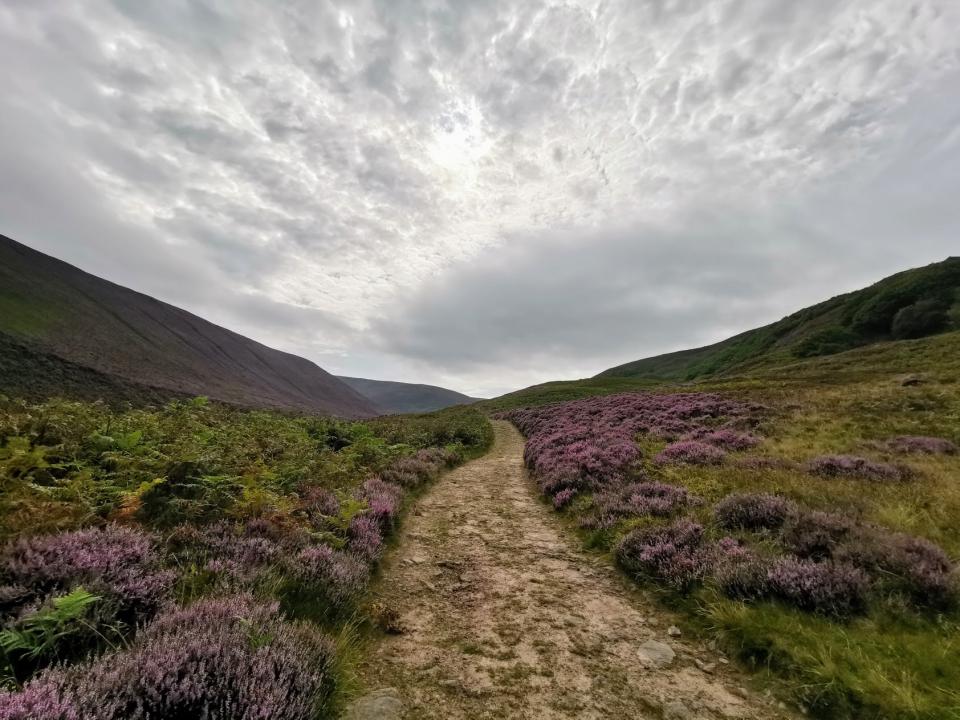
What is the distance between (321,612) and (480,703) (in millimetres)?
2251

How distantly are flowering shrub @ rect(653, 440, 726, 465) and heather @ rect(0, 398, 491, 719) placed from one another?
897cm

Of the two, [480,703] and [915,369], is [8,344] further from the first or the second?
[915,369]

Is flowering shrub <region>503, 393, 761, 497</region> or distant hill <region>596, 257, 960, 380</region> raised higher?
distant hill <region>596, 257, 960, 380</region>

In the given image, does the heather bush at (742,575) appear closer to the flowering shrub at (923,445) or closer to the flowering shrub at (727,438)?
the flowering shrub at (727,438)

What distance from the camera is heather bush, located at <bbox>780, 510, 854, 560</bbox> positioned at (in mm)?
6566

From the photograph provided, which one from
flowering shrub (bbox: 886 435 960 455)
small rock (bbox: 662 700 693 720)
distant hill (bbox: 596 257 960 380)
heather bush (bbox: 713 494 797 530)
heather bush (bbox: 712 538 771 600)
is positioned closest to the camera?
small rock (bbox: 662 700 693 720)

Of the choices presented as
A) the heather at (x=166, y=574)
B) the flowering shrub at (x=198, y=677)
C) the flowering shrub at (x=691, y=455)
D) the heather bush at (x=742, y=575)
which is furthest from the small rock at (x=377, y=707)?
the flowering shrub at (x=691, y=455)

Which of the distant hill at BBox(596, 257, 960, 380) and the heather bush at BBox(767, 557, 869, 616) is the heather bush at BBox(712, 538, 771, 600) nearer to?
the heather bush at BBox(767, 557, 869, 616)

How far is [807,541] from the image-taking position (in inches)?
263

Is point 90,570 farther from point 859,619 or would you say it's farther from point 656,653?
point 859,619

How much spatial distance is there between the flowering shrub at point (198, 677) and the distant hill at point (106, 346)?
3826 cm

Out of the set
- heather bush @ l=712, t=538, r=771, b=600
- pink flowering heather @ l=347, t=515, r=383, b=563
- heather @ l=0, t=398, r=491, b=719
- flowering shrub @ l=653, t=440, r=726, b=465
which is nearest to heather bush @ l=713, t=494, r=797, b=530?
heather bush @ l=712, t=538, r=771, b=600

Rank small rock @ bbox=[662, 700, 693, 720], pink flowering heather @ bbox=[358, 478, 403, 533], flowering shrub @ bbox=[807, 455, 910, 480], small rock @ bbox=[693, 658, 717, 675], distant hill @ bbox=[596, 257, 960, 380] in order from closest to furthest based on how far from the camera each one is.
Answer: small rock @ bbox=[662, 700, 693, 720]
small rock @ bbox=[693, 658, 717, 675]
pink flowering heather @ bbox=[358, 478, 403, 533]
flowering shrub @ bbox=[807, 455, 910, 480]
distant hill @ bbox=[596, 257, 960, 380]

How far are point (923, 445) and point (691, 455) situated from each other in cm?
771
